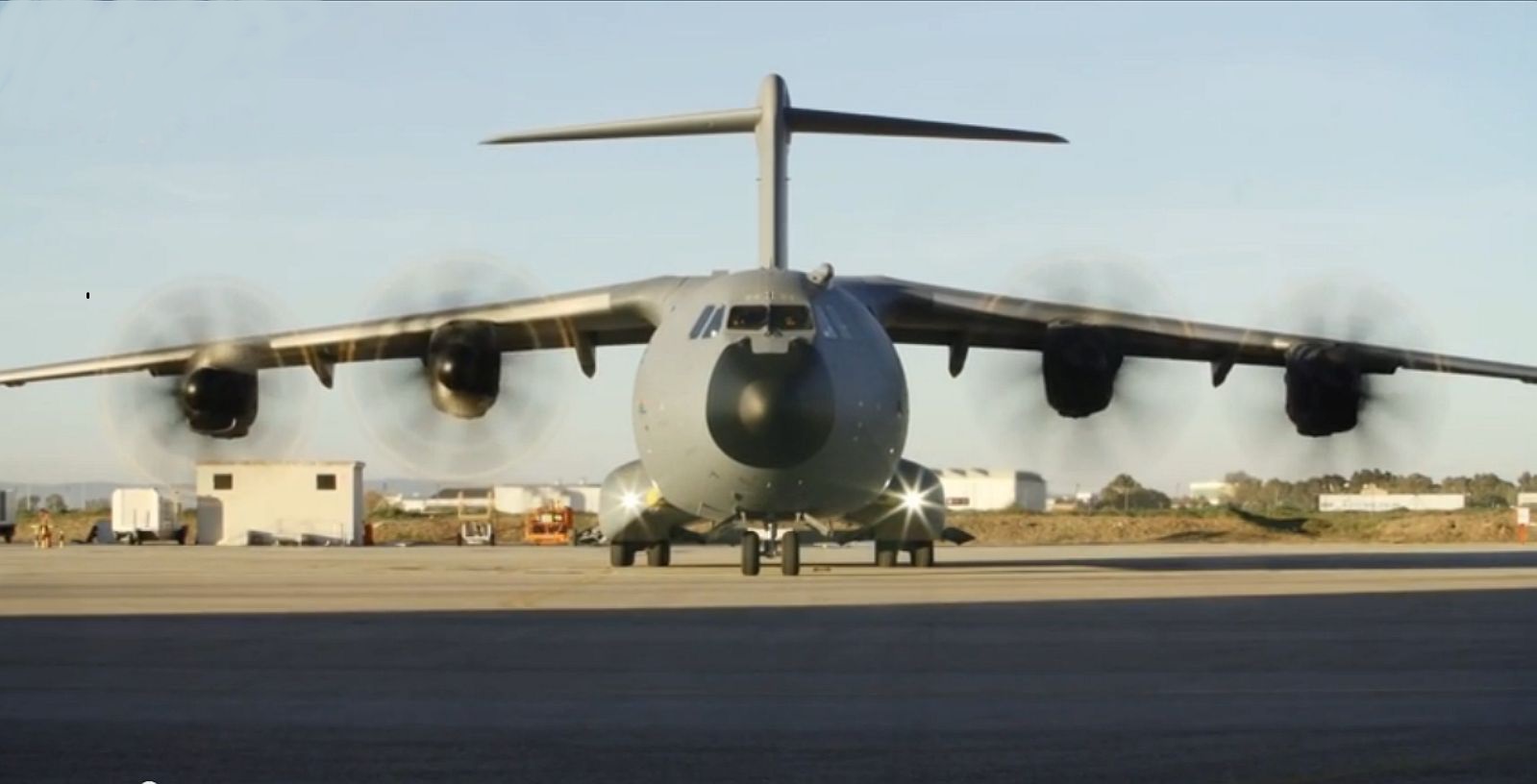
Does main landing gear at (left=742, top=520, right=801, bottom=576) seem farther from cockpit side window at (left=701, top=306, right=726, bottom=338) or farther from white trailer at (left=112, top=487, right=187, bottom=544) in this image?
white trailer at (left=112, top=487, right=187, bottom=544)

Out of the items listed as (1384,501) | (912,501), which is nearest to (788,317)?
(912,501)

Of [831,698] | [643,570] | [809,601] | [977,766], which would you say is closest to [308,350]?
[643,570]

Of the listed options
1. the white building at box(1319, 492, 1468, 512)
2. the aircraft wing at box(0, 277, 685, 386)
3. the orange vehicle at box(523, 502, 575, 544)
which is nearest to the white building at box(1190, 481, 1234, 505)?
the white building at box(1319, 492, 1468, 512)

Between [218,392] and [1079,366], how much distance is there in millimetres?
13075

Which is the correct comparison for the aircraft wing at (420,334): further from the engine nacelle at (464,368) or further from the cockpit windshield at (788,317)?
the cockpit windshield at (788,317)

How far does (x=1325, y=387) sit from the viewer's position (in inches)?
1208

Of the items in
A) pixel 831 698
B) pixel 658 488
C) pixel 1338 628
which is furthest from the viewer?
pixel 658 488

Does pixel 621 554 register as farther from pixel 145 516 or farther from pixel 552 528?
pixel 145 516

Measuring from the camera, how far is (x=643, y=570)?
29578mm

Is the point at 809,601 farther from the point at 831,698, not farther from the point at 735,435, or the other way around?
the point at 831,698

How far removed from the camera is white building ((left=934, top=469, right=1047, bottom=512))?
285 feet

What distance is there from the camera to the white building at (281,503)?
2189 inches

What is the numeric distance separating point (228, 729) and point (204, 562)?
24763mm

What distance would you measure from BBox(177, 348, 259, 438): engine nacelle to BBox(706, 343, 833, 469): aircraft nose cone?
32.6 feet
